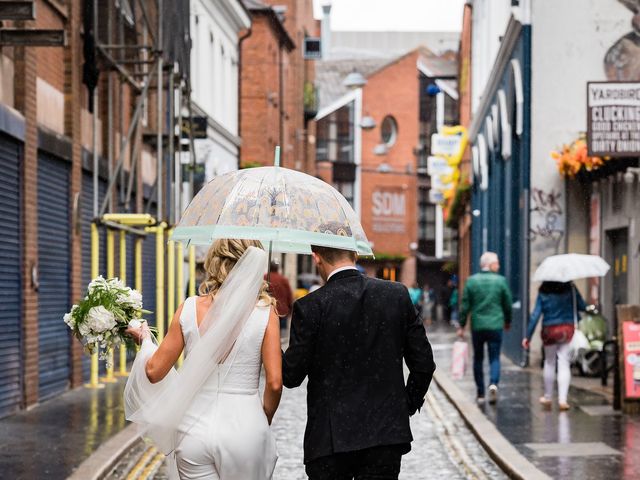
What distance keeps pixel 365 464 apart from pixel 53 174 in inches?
471

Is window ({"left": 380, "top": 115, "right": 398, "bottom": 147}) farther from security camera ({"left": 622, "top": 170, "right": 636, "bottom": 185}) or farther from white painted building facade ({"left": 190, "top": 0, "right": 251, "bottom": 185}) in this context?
security camera ({"left": 622, "top": 170, "right": 636, "bottom": 185})

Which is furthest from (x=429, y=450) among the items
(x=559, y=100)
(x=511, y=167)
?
(x=511, y=167)

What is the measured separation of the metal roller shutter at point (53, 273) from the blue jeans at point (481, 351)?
4981mm

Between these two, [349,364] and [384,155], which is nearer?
[349,364]

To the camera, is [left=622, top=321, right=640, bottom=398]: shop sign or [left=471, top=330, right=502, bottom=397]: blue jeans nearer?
[left=622, top=321, right=640, bottom=398]: shop sign

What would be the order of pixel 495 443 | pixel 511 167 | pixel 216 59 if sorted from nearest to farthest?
1. pixel 495 443
2. pixel 511 167
3. pixel 216 59

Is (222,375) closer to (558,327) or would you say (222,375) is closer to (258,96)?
(558,327)

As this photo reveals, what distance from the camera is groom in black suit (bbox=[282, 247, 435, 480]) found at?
5.94 m

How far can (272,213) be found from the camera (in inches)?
256

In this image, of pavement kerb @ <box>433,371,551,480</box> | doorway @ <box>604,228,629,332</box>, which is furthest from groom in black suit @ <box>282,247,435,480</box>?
doorway @ <box>604,228,629,332</box>

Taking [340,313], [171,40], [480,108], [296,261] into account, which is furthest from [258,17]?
[340,313]

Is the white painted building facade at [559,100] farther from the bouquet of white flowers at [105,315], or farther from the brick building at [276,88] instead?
the brick building at [276,88]

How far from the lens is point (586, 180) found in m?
22.9

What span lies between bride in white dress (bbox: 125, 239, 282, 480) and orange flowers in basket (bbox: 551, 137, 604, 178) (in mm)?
15935
